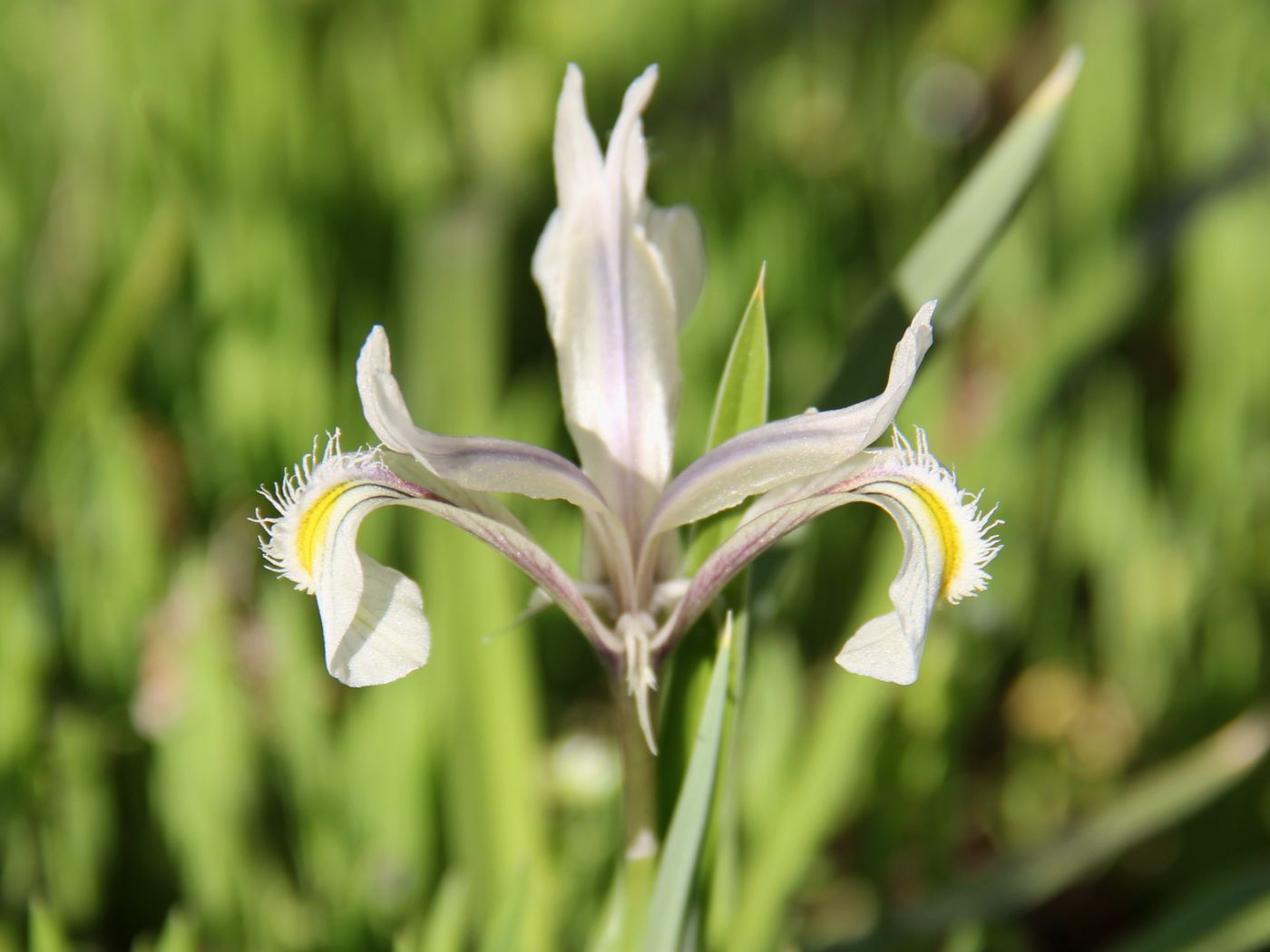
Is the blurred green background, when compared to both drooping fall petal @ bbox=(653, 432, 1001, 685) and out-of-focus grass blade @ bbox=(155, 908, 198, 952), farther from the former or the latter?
drooping fall petal @ bbox=(653, 432, 1001, 685)

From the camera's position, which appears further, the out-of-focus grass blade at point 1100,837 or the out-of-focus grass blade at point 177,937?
the out-of-focus grass blade at point 1100,837

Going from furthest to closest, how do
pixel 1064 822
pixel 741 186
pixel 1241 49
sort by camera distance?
pixel 1241 49 < pixel 741 186 < pixel 1064 822

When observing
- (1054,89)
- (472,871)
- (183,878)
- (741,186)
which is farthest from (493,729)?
(741,186)

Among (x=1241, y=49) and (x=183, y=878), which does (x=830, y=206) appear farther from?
(x=183, y=878)

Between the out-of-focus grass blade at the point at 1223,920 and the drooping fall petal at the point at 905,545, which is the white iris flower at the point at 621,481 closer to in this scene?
the drooping fall petal at the point at 905,545

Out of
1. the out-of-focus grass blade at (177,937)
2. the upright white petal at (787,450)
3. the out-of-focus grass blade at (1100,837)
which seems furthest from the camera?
the out-of-focus grass blade at (1100,837)

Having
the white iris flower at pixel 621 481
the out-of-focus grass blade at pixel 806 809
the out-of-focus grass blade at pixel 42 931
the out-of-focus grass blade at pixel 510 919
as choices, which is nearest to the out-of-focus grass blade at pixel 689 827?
the white iris flower at pixel 621 481

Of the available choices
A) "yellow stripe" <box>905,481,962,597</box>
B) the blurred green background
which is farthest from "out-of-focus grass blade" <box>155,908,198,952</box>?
"yellow stripe" <box>905,481,962,597</box>
